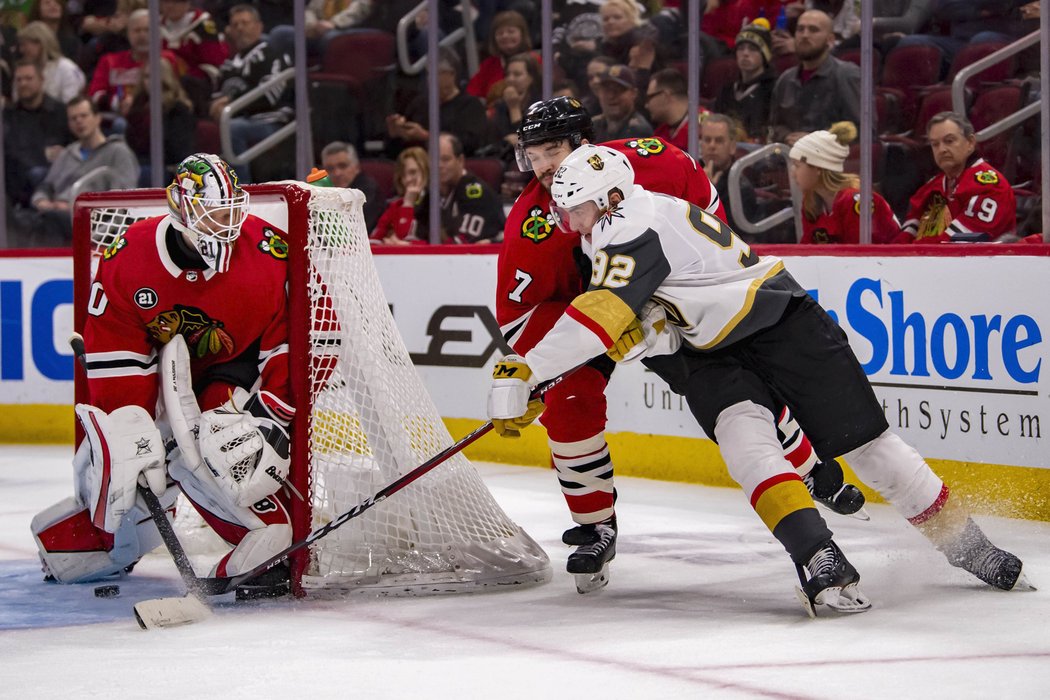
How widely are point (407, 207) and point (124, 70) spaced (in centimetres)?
192

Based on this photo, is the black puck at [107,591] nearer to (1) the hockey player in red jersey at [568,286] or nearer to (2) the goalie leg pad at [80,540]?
(2) the goalie leg pad at [80,540]

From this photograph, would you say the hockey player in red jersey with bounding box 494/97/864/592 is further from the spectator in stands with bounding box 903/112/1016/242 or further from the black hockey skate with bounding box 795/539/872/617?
the spectator in stands with bounding box 903/112/1016/242

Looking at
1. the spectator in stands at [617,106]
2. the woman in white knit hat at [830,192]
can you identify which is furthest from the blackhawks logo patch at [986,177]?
the spectator in stands at [617,106]

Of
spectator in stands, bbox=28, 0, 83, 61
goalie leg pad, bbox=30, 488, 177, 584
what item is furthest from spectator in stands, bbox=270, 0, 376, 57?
goalie leg pad, bbox=30, 488, 177, 584

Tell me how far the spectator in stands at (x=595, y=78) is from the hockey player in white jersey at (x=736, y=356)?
2.49 meters

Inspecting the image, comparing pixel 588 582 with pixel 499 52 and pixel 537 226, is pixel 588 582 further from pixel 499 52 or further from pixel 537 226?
pixel 499 52

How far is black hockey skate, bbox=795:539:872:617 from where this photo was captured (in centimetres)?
268

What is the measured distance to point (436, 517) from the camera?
3.19 m

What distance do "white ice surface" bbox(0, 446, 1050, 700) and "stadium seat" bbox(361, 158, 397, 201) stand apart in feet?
8.54

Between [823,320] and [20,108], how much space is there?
4832 mm

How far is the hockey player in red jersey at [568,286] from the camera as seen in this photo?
10.2 feet

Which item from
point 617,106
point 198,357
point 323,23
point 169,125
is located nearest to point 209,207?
point 198,357

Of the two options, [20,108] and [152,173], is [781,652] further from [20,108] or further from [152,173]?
[20,108]

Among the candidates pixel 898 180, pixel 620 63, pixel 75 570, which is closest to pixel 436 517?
pixel 75 570
